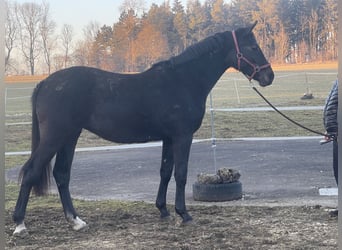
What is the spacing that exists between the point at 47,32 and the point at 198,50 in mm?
1522

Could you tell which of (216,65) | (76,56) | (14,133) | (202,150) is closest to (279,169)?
(202,150)

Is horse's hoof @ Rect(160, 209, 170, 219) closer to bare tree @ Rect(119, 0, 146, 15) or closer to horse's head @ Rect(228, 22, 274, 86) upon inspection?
horse's head @ Rect(228, 22, 274, 86)

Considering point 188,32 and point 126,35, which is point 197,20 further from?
point 126,35

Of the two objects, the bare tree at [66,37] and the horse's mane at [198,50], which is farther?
the bare tree at [66,37]

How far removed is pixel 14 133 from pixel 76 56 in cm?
561

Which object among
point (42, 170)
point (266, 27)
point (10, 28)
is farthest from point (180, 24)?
point (42, 170)

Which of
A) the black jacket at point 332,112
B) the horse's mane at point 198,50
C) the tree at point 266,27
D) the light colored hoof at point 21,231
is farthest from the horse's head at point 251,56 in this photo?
the light colored hoof at point 21,231

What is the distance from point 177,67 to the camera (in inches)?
180

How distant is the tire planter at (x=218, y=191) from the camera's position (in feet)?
18.2

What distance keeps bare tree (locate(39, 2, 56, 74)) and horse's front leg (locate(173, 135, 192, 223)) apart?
5.29 feet

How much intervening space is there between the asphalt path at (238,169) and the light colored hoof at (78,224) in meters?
1.51

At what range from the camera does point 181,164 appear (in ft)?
14.8

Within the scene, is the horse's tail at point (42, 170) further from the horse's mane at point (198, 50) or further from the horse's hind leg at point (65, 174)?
the horse's mane at point (198, 50)

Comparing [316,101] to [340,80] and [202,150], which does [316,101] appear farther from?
[340,80]
